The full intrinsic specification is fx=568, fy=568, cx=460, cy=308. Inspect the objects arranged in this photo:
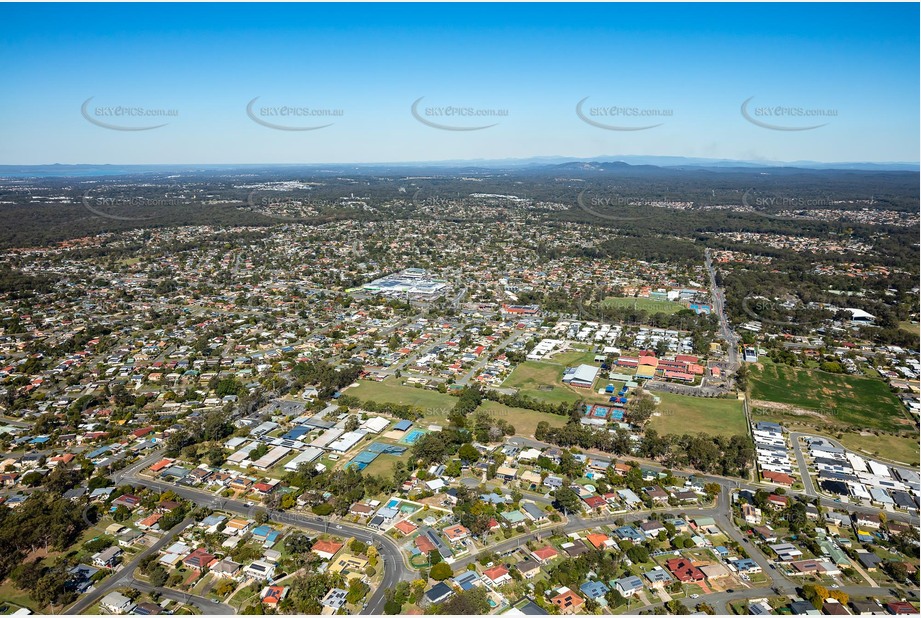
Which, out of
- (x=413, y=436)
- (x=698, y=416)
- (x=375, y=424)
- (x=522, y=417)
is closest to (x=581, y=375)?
(x=522, y=417)

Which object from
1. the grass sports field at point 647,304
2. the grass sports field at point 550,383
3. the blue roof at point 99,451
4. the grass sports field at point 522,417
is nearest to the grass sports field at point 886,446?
the grass sports field at point 550,383

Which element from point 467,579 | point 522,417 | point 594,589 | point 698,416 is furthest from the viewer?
point 698,416

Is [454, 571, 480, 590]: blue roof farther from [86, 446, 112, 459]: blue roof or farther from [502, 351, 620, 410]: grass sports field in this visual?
[86, 446, 112, 459]: blue roof

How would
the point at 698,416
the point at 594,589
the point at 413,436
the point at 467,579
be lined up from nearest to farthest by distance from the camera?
the point at 594,589, the point at 467,579, the point at 413,436, the point at 698,416

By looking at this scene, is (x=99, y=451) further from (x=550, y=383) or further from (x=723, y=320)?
(x=723, y=320)

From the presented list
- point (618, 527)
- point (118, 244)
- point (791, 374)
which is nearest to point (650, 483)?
point (618, 527)

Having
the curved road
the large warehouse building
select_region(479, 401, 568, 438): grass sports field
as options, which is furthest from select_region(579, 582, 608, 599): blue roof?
the large warehouse building

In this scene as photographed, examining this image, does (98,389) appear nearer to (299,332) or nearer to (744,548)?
(299,332)
